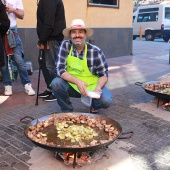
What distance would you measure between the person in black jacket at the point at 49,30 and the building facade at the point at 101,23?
8.97 ft

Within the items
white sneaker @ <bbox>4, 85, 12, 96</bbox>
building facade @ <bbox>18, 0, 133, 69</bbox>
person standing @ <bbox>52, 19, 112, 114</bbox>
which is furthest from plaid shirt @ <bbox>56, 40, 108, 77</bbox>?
building facade @ <bbox>18, 0, 133, 69</bbox>

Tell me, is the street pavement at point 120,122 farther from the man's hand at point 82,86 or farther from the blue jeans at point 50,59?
the man's hand at point 82,86

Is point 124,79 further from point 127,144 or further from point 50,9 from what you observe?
point 127,144

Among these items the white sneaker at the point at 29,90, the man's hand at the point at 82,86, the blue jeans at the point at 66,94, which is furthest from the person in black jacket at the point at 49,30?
the man's hand at the point at 82,86

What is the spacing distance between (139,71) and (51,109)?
4.41 m

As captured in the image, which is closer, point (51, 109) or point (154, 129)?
point (154, 129)

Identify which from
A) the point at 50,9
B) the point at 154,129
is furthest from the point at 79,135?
the point at 50,9

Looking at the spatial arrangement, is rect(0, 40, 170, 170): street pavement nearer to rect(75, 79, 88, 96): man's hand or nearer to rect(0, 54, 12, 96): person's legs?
rect(0, 54, 12, 96): person's legs

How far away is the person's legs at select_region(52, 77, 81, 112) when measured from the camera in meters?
4.11

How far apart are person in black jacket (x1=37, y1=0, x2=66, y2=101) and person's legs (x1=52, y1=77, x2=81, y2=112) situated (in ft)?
3.86

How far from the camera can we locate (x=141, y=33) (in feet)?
71.4

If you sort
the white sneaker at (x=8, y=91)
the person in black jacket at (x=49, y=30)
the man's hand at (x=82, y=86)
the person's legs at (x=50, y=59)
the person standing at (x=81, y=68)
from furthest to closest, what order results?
the white sneaker at (x=8, y=91) → the person's legs at (x=50, y=59) → the person in black jacket at (x=49, y=30) → the person standing at (x=81, y=68) → the man's hand at (x=82, y=86)

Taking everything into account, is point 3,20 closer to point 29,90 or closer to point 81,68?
point 29,90

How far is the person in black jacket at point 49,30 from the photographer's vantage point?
490cm
